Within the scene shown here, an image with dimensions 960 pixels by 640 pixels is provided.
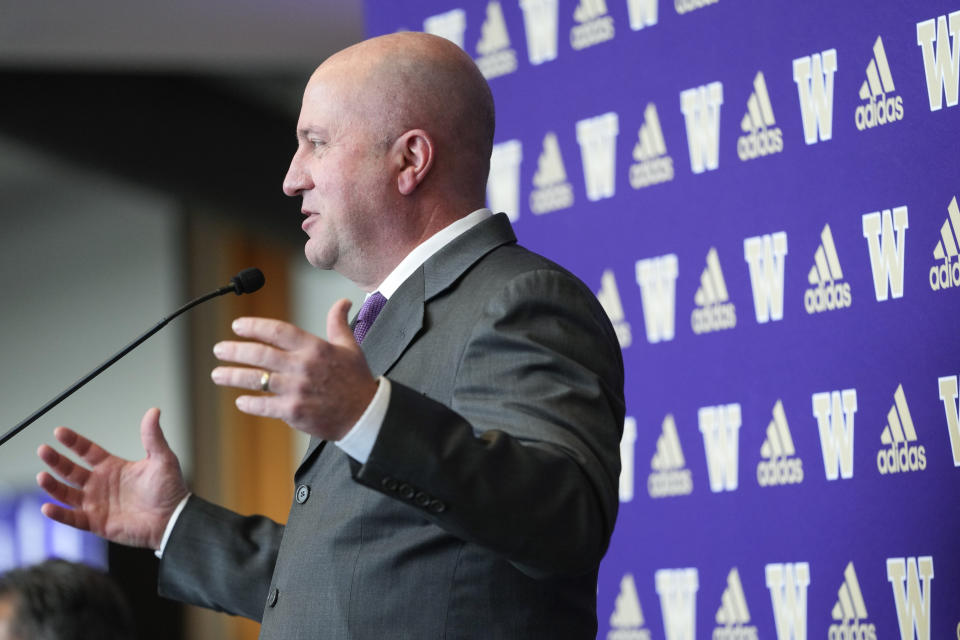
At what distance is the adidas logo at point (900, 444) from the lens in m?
2.42

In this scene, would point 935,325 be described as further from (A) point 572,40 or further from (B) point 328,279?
(B) point 328,279

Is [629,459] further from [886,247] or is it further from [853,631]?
[886,247]

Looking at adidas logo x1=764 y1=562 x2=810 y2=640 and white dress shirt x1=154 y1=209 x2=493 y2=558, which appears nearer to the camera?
white dress shirt x1=154 y1=209 x2=493 y2=558

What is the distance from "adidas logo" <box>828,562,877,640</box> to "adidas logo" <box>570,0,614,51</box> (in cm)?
145

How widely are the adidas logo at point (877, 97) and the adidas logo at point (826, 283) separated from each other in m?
0.23

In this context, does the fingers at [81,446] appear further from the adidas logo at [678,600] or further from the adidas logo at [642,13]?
the adidas logo at [642,13]

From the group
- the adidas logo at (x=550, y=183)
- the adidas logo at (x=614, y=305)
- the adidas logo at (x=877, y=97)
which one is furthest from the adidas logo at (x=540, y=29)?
the adidas logo at (x=877, y=97)

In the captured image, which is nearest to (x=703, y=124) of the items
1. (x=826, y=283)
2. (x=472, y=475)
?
(x=826, y=283)

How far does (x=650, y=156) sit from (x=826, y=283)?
606 mm

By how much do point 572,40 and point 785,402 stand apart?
3.75 ft

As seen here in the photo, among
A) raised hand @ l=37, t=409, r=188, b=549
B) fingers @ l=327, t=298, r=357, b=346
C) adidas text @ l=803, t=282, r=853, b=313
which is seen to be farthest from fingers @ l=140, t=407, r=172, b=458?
adidas text @ l=803, t=282, r=853, b=313

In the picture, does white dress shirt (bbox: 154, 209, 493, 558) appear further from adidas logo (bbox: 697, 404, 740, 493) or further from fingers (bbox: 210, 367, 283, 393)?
adidas logo (bbox: 697, 404, 740, 493)

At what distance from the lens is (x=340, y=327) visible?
1.40 metres

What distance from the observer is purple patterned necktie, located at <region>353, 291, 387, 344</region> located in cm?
195
